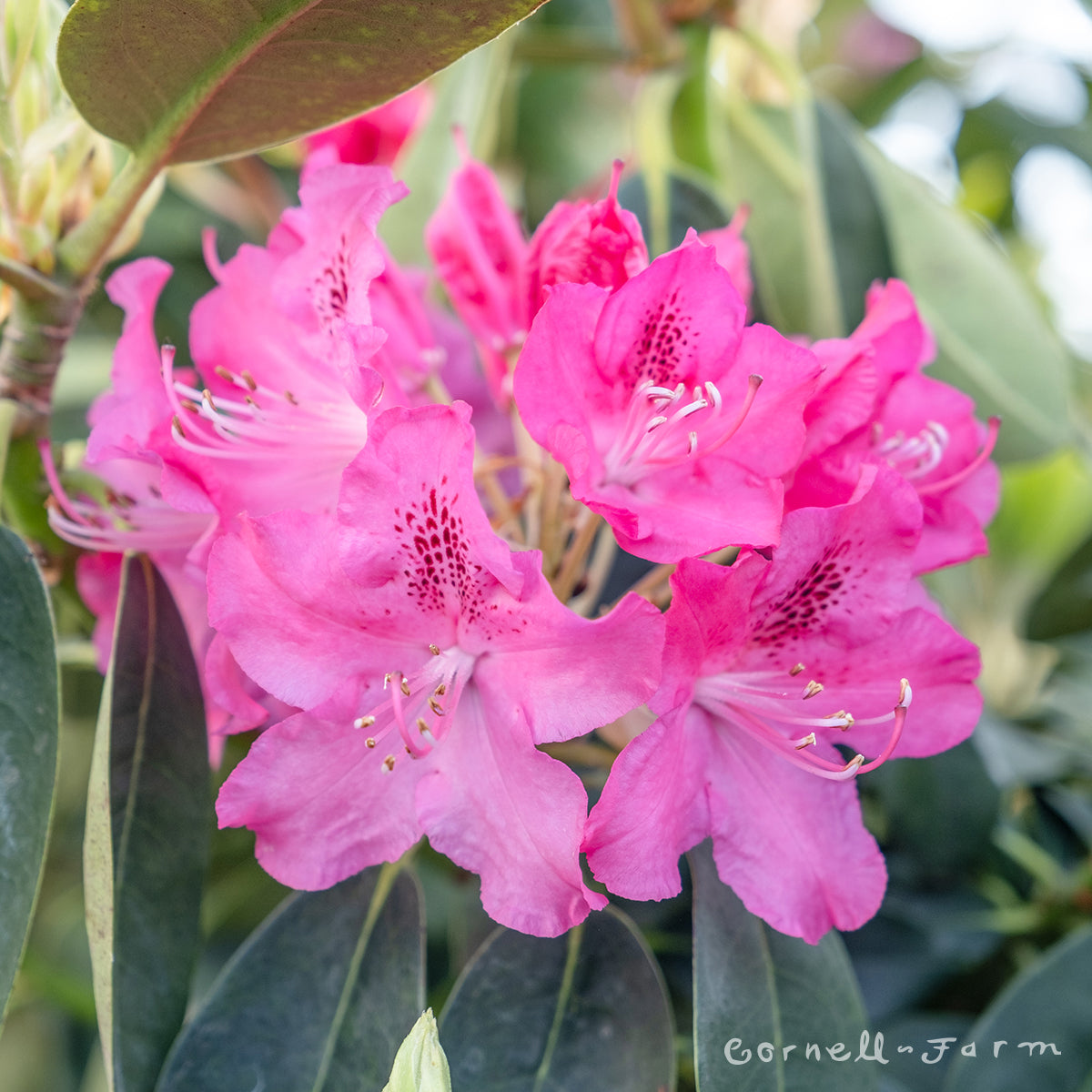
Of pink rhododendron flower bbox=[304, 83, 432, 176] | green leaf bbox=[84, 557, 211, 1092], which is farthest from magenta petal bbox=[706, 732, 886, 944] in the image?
pink rhododendron flower bbox=[304, 83, 432, 176]

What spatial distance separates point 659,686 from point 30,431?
44 cm

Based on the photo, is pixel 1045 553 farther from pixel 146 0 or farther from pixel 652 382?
pixel 146 0

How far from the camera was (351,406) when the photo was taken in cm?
62

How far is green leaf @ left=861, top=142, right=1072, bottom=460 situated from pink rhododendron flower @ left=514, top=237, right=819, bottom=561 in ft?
1.50

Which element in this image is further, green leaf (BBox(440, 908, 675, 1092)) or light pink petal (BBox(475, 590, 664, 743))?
green leaf (BBox(440, 908, 675, 1092))

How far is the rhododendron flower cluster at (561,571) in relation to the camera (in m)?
0.51

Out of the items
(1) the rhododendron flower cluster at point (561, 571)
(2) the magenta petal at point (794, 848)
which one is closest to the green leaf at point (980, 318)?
(1) the rhododendron flower cluster at point (561, 571)

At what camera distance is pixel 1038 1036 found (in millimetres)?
791

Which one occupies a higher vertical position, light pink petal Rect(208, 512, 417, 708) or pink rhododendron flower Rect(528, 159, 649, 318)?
pink rhododendron flower Rect(528, 159, 649, 318)

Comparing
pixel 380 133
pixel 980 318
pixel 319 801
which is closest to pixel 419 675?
pixel 319 801

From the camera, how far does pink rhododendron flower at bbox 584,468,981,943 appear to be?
20.6 inches

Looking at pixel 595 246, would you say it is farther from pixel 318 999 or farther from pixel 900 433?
pixel 318 999

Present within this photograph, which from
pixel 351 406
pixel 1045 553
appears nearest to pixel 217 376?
pixel 351 406

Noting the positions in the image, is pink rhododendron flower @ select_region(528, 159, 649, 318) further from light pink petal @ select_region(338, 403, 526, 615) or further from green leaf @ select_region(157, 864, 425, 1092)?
green leaf @ select_region(157, 864, 425, 1092)
